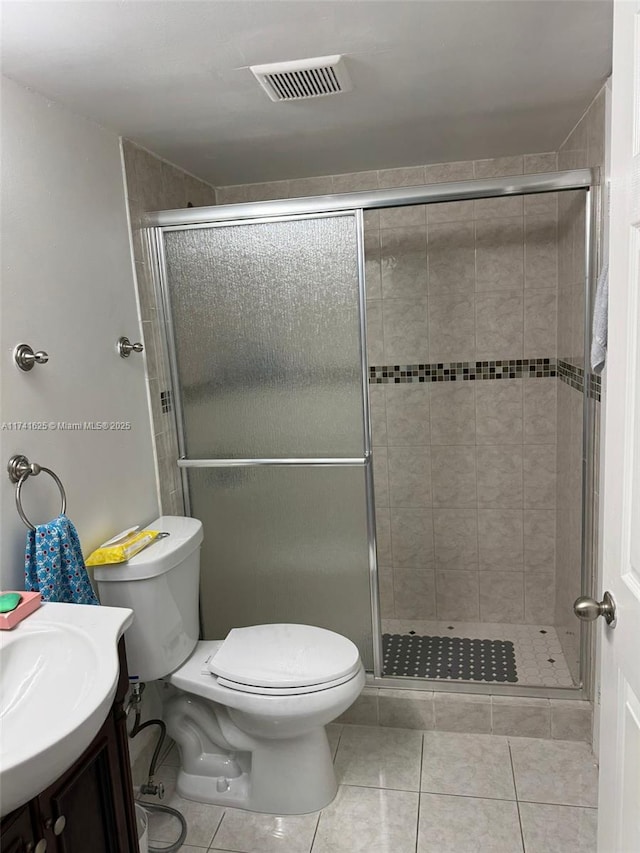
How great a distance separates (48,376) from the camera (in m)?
1.82

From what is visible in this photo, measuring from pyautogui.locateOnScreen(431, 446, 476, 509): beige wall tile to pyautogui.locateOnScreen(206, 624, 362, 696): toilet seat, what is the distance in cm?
114

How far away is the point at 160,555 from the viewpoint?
1979mm

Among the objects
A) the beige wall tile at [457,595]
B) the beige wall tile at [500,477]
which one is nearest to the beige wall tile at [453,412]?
the beige wall tile at [500,477]

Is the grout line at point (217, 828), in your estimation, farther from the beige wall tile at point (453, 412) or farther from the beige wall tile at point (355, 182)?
the beige wall tile at point (355, 182)

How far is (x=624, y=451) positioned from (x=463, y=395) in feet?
6.42

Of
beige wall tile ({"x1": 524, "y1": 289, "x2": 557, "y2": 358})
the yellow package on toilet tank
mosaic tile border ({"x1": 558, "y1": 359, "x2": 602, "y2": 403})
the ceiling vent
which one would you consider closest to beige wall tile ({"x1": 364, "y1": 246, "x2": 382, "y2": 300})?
beige wall tile ({"x1": 524, "y1": 289, "x2": 557, "y2": 358})

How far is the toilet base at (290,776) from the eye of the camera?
208 centimetres

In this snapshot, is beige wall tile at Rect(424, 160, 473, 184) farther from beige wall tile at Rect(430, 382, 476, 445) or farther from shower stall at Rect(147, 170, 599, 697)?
beige wall tile at Rect(430, 382, 476, 445)

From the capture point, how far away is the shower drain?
259 cm

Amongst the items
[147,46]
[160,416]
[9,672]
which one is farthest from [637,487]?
[160,416]

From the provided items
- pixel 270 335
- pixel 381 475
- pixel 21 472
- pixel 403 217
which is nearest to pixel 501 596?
pixel 381 475

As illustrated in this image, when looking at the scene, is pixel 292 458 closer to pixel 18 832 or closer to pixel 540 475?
pixel 540 475

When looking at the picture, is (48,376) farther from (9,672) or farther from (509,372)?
(509,372)

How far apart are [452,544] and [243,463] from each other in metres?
1.26
